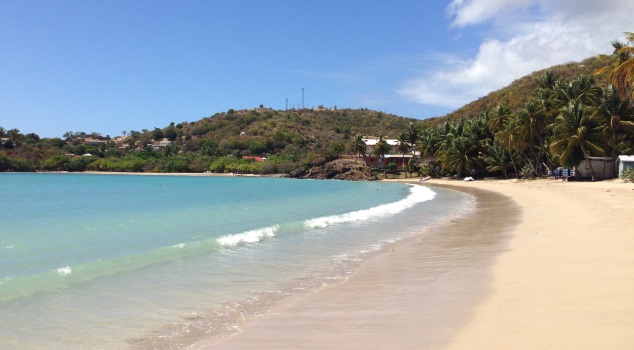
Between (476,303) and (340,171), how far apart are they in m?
85.5

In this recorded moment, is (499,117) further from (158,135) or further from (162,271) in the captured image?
(158,135)

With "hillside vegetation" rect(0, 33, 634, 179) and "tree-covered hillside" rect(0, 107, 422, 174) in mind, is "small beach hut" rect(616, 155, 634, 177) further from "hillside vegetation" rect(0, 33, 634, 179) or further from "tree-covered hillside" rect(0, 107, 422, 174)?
"tree-covered hillside" rect(0, 107, 422, 174)

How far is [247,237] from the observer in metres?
15.8

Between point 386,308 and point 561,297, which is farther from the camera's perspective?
point 386,308

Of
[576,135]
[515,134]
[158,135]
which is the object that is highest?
[158,135]

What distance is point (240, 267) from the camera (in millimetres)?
10961

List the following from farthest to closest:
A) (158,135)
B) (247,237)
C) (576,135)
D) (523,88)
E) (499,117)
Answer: (158,135) < (523,88) < (499,117) < (576,135) < (247,237)

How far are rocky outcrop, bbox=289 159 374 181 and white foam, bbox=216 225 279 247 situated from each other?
225ft

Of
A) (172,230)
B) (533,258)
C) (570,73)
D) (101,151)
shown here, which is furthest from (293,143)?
(533,258)

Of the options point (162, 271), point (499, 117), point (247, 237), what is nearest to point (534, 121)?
point (499, 117)

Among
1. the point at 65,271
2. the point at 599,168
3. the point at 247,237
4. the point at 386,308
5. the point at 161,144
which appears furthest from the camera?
the point at 161,144

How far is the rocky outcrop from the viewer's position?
8800 centimetres

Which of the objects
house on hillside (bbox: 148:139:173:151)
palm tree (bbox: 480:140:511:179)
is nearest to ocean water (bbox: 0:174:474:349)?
palm tree (bbox: 480:140:511:179)

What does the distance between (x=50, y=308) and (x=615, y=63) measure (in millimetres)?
41207
